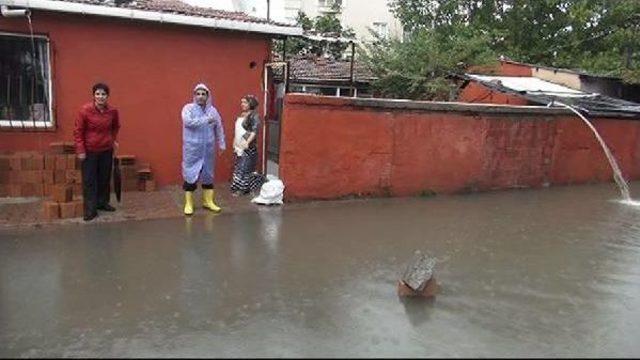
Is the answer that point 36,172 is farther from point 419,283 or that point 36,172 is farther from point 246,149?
point 419,283

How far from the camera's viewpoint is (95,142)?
7.50 m

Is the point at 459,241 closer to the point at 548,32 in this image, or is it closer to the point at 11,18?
the point at 11,18

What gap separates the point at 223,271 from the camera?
5.78 meters

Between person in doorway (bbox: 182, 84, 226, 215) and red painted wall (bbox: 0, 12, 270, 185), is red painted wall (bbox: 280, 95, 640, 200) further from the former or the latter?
red painted wall (bbox: 0, 12, 270, 185)

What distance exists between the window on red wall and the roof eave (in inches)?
23.8

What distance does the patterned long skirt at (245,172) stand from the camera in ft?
30.6

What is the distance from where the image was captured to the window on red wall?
8.78 m

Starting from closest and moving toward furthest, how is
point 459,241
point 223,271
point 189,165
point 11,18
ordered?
point 223,271 < point 459,241 < point 189,165 < point 11,18

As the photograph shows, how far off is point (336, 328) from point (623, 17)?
1953 cm

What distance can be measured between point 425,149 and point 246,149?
9.31 ft

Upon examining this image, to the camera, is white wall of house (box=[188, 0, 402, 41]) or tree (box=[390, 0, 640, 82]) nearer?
tree (box=[390, 0, 640, 82])

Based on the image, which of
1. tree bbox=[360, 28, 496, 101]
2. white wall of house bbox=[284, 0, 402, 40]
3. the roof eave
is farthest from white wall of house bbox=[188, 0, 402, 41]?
the roof eave

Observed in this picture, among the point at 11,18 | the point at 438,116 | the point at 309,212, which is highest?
the point at 11,18

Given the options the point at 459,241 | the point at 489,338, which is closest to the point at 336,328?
the point at 489,338
